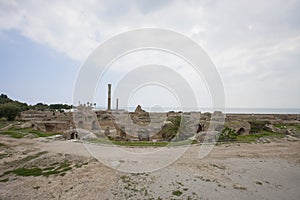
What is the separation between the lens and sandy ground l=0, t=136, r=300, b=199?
26.8ft

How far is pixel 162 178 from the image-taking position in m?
9.89

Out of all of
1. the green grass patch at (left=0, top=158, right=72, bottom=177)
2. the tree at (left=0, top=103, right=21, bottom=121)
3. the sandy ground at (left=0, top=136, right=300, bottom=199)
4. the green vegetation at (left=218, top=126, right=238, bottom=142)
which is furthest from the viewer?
the tree at (left=0, top=103, right=21, bottom=121)

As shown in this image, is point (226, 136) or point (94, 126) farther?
point (94, 126)

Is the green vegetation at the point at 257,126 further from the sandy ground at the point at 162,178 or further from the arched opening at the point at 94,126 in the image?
the arched opening at the point at 94,126

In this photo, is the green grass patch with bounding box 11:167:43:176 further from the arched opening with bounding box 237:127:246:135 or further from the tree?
the tree

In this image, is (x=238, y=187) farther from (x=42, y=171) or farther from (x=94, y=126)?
(x=94, y=126)

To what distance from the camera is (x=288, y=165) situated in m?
12.6

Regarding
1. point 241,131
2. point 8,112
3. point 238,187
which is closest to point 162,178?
point 238,187

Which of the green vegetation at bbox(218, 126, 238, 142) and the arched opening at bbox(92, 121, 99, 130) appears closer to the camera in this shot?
the green vegetation at bbox(218, 126, 238, 142)

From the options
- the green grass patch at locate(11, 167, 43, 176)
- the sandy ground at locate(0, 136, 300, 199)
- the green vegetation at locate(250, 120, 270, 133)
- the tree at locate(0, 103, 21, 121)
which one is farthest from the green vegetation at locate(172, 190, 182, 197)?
the tree at locate(0, 103, 21, 121)

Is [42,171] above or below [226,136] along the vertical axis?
below

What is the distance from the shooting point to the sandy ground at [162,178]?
8164mm

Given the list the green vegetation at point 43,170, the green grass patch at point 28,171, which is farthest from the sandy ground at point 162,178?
the green grass patch at point 28,171

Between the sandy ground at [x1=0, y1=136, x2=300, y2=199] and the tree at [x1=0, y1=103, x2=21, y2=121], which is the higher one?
the tree at [x1=0, y1=103, x2=21, y2=121]
